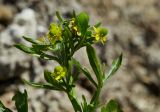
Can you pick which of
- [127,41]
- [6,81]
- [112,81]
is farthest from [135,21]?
[6,81]

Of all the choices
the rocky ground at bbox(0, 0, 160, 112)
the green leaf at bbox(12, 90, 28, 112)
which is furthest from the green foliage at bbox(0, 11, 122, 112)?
the rocky ground at bbox(0, 0, 160, 112)

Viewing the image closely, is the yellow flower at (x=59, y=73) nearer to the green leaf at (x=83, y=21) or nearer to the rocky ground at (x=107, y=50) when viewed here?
the green leaf at (x=83, y=21)

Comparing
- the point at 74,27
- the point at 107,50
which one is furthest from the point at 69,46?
the point at 107,50

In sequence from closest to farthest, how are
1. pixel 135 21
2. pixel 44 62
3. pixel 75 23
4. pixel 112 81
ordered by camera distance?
pixel 75 23 < pixel 44 62 < pixel 112 81 < pixel 135 21

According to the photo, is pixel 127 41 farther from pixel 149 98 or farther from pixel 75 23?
pixel 75 23

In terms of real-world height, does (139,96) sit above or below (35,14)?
below

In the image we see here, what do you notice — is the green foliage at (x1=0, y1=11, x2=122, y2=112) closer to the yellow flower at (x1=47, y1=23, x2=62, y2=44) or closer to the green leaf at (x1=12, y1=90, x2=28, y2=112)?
the yellow flower at (x1=47, y1=23, x2=62, y2=44)
